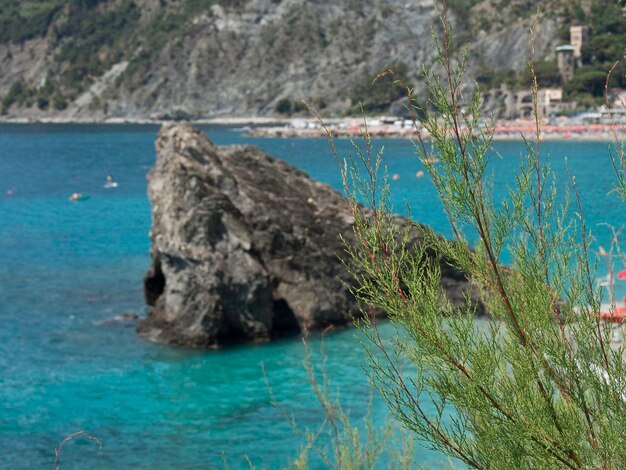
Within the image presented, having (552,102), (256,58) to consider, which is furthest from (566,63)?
(256,58)

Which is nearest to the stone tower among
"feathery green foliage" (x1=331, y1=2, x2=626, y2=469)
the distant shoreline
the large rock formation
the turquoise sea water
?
the distant shoreline

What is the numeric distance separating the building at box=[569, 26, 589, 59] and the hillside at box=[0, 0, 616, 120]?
44.9 feet

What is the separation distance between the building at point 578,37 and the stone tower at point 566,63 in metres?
1.03

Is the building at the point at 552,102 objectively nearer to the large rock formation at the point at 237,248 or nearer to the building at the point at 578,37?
the building at the point at 578,37

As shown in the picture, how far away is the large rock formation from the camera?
58.1ft

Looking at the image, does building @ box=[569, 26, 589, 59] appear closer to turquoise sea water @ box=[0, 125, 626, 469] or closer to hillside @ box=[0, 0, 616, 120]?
hillside @ box=[0, 0, 616, 120]

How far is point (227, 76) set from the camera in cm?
16975

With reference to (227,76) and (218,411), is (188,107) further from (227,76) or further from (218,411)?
(218,411)

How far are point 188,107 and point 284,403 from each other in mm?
154473

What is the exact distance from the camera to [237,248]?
17953mm

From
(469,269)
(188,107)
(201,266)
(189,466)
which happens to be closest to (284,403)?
(189,466)

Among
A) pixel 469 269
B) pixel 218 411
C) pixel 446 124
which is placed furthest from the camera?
pixel 218 411

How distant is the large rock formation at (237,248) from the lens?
1772 centimetres

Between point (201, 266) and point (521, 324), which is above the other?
point (521, 324)
